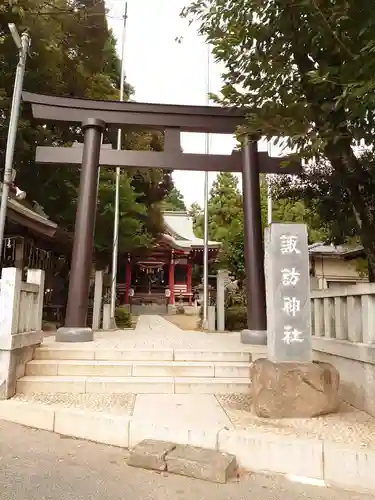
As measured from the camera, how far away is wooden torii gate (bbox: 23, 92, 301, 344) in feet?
26.9

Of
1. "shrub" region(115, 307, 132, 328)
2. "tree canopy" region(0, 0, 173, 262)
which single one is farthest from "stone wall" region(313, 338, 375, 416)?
"shrub" region(115, 307, 132, 328)

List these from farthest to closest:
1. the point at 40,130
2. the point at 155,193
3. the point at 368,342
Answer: the point at 155,193 < the point at 40,130 < the point at 368,342

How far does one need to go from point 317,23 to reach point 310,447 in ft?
14.4

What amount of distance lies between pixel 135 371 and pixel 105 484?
9.28 ft

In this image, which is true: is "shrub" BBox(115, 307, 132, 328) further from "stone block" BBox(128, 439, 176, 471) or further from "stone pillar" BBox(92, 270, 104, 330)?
"stone block" BBox(128, 439, 176, 471)

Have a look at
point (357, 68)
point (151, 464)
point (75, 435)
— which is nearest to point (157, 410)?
point (75, 435)

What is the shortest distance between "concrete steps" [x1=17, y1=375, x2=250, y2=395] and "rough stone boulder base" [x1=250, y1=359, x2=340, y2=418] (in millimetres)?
1167

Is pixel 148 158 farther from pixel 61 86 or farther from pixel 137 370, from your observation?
pixel 61 86

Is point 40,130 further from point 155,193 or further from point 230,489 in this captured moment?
point 230,489

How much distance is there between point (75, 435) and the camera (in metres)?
4.28

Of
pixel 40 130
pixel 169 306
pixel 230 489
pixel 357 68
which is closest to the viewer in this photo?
pixel 230 489

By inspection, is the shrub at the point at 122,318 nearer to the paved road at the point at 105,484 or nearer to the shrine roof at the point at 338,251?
the shrine roof at the point at 338,251

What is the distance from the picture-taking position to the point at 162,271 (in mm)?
29031

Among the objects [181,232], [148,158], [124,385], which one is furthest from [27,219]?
[181,232]
